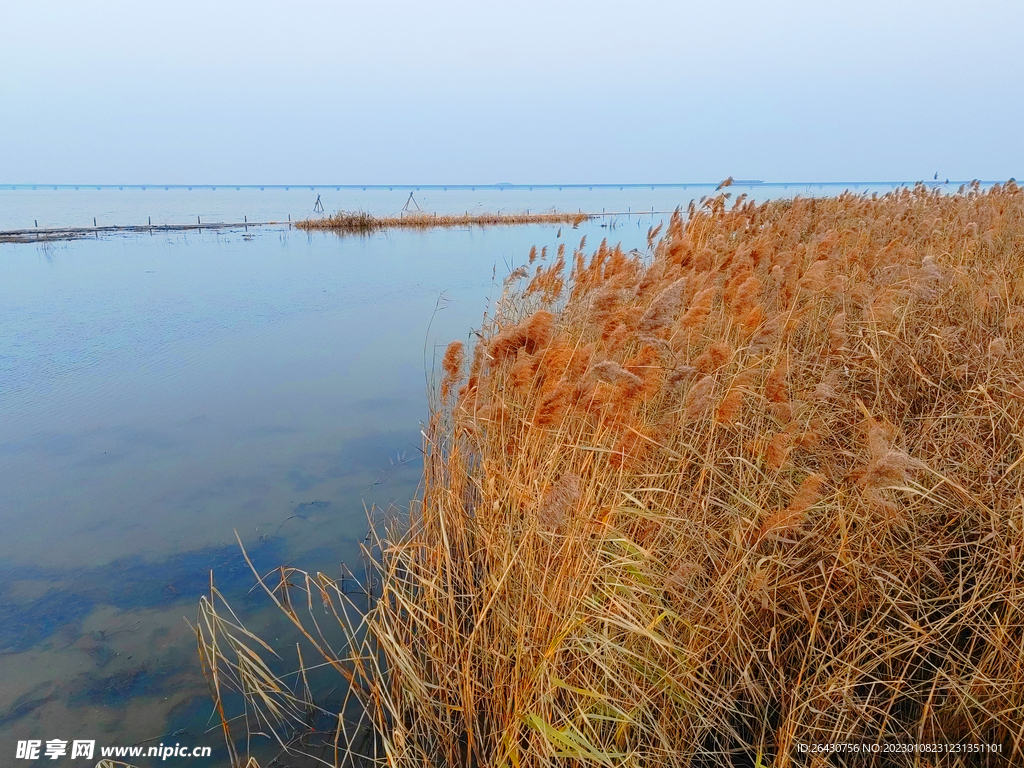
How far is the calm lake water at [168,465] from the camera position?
290cm

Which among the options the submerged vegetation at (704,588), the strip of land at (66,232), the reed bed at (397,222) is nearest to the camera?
the submerged vegetation at (704,588)

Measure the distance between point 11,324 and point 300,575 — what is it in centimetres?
921

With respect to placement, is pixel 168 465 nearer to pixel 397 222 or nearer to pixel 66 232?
pixel 66 232

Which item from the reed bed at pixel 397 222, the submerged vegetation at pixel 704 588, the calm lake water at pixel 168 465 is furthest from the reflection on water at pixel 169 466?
the reed bed at pixel 397 222

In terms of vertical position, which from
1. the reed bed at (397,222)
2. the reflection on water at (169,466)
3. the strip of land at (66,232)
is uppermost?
the reed bed at (397,222)

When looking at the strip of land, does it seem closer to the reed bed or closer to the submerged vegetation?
the reed bed

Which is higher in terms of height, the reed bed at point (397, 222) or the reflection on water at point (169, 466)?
the reed bed at point (397, 222)

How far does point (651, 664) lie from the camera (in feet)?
6.75

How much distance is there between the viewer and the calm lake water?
2.90m

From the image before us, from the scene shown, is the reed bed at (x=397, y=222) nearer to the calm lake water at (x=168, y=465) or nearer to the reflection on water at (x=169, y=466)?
the calm lake water at (x=168, y=465)

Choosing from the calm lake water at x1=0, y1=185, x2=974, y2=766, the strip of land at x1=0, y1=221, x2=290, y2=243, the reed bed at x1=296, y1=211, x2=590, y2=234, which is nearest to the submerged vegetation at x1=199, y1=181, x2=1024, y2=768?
the calm lake water at x1=0, y1=185, x2=974, y2=766

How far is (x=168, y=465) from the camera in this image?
16.3ft

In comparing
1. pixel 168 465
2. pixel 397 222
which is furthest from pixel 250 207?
pixel 168 465

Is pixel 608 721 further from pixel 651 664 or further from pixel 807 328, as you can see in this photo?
pixel 807 328
